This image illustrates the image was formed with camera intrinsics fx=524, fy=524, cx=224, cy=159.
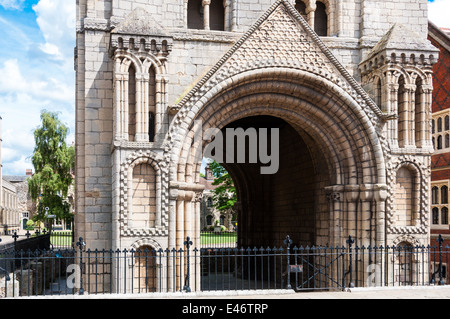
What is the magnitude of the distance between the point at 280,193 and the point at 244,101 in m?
7.94

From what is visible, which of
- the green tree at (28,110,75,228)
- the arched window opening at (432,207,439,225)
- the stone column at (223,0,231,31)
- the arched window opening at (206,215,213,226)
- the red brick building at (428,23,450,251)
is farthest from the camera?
the arched window opening at (206,215,213,226)

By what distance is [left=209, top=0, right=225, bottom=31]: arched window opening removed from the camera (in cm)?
1670

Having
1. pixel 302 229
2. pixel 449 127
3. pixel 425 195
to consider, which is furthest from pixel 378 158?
pixel 449 127

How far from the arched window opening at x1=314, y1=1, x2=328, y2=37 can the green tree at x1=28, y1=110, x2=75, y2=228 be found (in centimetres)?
3138

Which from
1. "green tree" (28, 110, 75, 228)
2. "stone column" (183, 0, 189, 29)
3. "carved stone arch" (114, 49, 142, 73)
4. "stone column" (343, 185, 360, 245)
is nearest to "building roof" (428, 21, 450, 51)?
"stone column" (343, 185, 360, 245)

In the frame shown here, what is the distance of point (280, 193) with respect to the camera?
22750 mm

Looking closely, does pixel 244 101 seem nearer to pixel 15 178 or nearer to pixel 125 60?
pixel 125 60

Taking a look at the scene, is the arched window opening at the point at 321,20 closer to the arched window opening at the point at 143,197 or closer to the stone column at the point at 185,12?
the stone column at the point at 185,12

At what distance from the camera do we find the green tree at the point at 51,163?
43.6m

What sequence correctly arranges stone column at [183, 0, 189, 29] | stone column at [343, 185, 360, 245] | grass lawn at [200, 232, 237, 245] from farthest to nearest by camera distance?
grass lawn at [200, 232, 237, 245] → stone column at [343, 185, 360, 245] → stone column at [183, 0, 189, 29]

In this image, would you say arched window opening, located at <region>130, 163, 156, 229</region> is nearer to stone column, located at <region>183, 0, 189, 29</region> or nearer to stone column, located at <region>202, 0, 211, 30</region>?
stone column, located at <region>183, 0, 189, 29</region>

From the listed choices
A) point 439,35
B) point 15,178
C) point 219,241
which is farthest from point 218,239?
point 15,178

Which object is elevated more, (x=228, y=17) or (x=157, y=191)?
(x=228, y=17)
